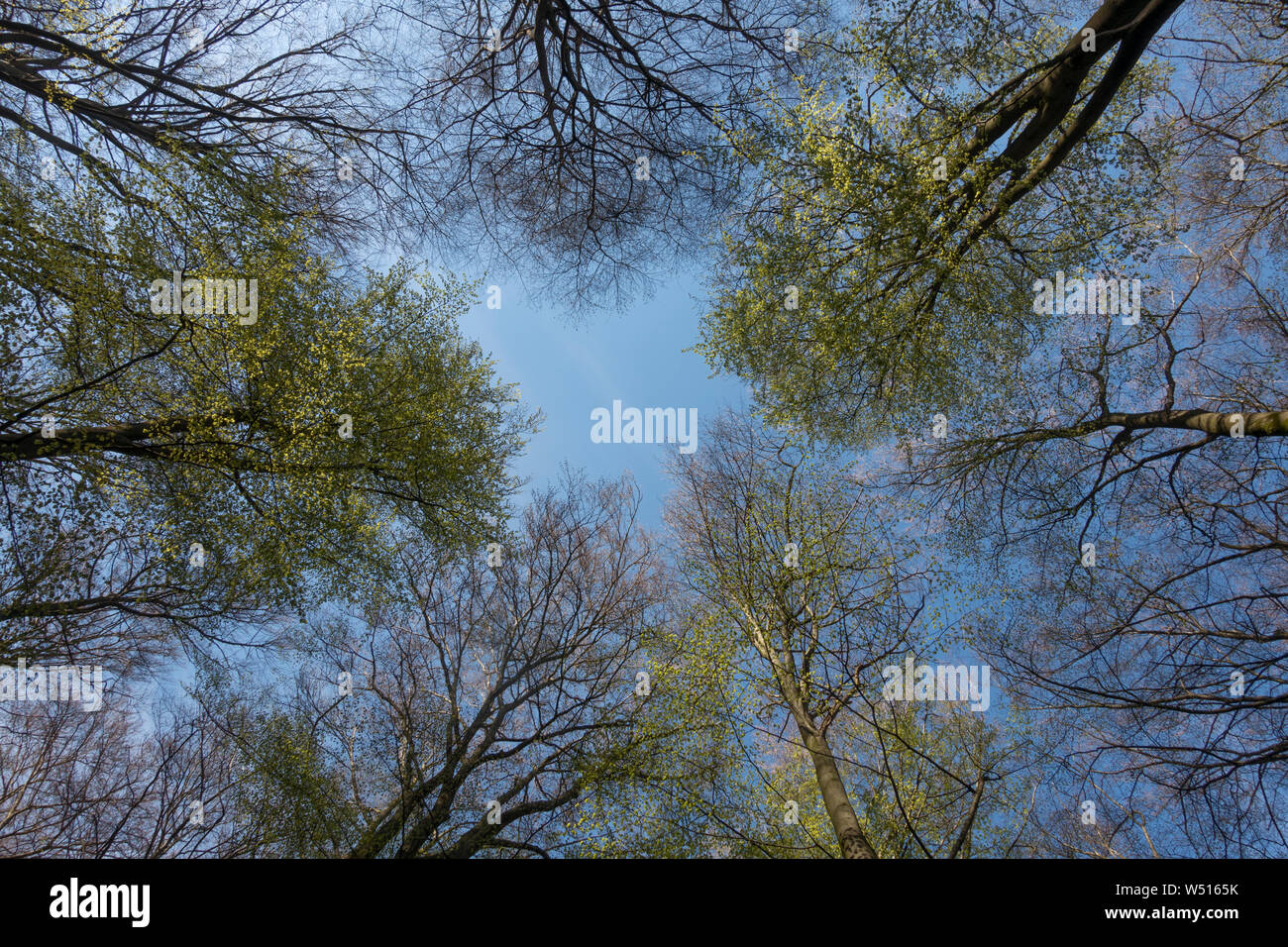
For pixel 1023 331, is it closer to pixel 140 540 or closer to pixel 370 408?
pixel 370 408

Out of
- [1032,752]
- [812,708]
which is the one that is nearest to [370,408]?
[812,708]

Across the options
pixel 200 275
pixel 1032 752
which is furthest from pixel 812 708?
pixel 200 275

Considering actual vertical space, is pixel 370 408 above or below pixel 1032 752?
above

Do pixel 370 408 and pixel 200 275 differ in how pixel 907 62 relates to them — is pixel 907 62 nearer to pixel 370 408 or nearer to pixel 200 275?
pixel 370 408

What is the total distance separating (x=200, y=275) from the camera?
678cm

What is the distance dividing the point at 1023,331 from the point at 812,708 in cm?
731
